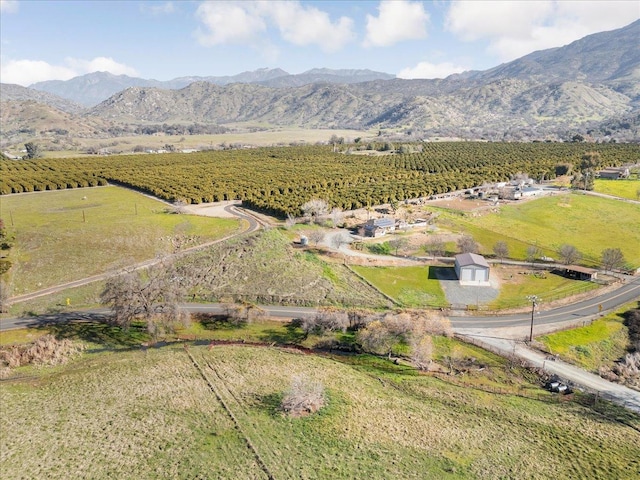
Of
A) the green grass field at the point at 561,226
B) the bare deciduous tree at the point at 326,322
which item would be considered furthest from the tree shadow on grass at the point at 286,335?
the green grass field at the point at 561,226

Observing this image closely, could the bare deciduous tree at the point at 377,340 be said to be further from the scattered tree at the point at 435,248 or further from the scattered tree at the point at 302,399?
the scattered tree at the point at 435,248

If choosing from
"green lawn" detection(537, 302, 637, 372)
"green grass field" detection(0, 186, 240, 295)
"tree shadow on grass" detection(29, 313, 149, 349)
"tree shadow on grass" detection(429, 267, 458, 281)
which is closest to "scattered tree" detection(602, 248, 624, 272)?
"green lawn" detection(537, 302, 637, 372)

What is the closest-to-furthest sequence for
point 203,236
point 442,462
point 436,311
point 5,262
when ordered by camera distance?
point 442,462
point 436,311
point 5,262
point 203,236

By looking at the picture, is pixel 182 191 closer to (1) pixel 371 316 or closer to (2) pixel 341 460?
(1) pixel 371 316

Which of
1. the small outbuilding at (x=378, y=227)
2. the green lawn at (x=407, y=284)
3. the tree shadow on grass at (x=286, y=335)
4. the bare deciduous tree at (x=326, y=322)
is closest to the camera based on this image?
the tree shadow on grass at (x=286, y=335)

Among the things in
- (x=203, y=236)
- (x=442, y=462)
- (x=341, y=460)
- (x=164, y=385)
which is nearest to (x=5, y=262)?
(x=203, y=236)

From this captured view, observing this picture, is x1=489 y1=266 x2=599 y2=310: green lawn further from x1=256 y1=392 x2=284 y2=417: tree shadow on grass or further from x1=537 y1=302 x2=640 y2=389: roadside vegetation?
x1=256 y1=392 x2=284 y2=417: tree shadow on grass
